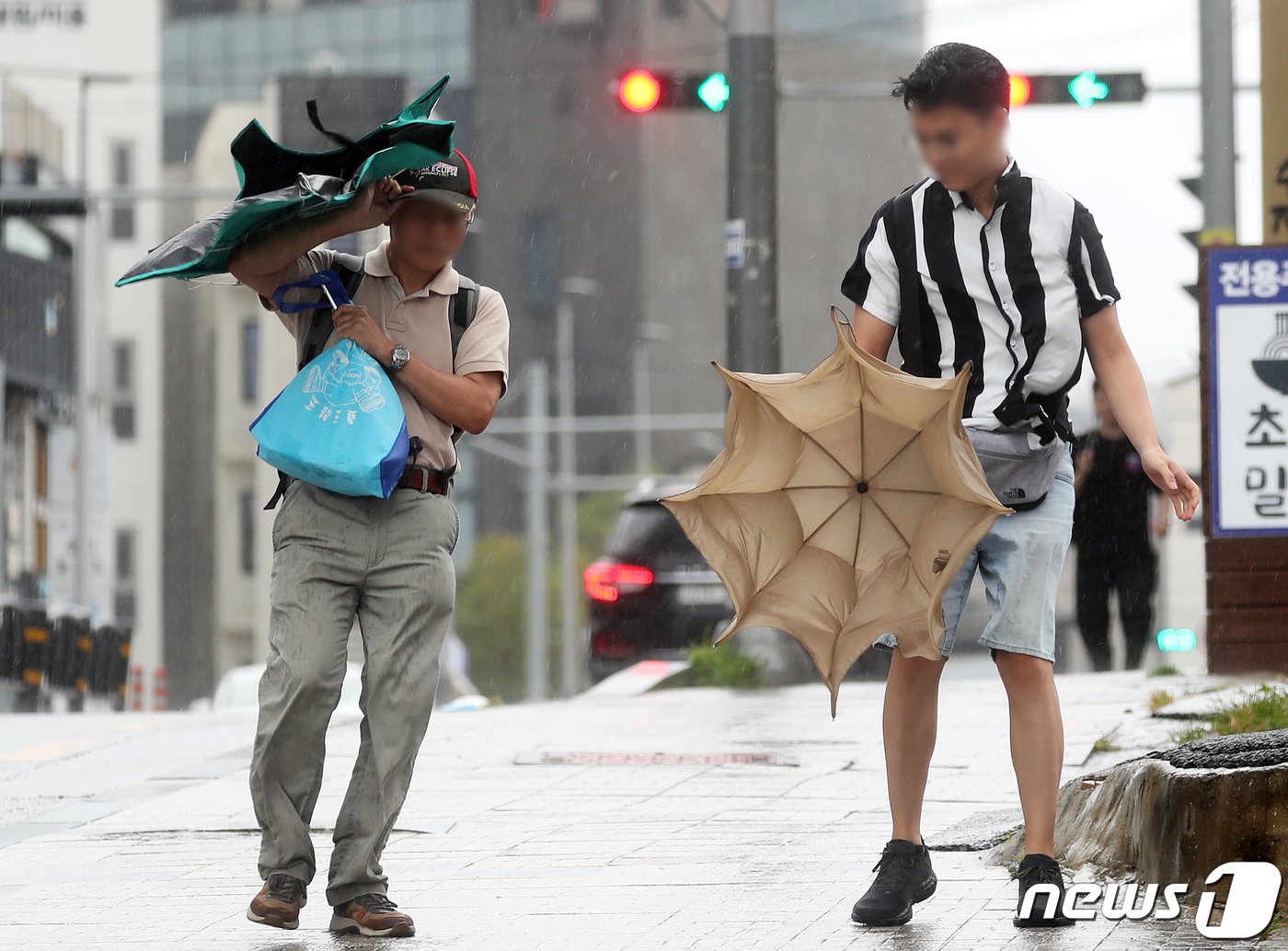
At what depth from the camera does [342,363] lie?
4.79m

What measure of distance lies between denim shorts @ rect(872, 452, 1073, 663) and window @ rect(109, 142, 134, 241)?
60541mm

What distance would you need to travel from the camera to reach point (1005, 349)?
475cm

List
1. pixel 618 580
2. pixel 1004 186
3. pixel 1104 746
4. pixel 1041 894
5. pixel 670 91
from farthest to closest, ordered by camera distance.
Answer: pixel 618 580 → pixel 670 91 → pixel 1104 746 → pixel 1004 186 → pixel 1041 894

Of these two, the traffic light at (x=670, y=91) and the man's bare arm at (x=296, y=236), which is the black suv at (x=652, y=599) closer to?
the traffic light at (x=670, y=91)

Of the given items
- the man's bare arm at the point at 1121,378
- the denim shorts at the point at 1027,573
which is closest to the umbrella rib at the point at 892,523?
the denim shorts at the point at 1027,573

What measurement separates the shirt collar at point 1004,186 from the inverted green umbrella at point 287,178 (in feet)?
3.80

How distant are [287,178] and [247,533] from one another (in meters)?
56.1

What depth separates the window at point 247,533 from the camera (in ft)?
196

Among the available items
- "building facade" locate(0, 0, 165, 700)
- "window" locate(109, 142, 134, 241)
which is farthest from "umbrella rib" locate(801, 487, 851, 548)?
"window" locate(109, 142, 134, 241)

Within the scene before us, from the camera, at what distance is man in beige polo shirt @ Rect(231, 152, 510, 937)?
472 centimetres

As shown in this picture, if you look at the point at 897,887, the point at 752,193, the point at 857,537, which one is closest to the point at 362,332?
the point at 857,537

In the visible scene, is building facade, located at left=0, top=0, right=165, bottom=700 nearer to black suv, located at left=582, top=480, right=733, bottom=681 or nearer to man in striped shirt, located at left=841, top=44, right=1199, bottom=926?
black suv, located at left=582, top=480, right=733, bottom=681

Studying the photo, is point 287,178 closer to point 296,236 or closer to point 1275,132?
point 296,236

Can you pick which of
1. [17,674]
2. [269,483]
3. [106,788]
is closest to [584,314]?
[269,483]
